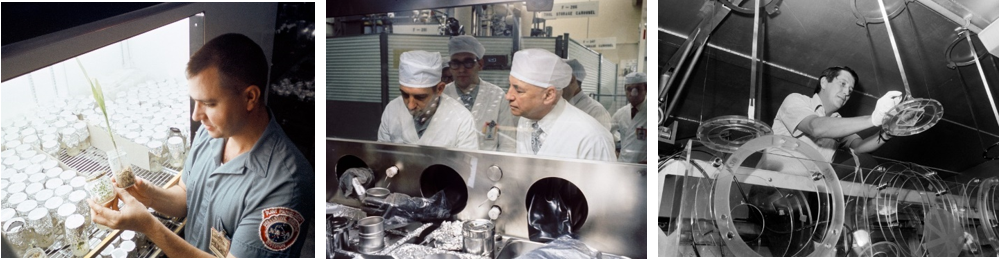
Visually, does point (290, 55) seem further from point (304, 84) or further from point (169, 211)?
point (169, 211)

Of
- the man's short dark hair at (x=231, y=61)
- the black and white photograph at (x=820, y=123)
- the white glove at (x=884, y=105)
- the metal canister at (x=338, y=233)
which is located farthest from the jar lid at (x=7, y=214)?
the white glove at (x=884, y=105)

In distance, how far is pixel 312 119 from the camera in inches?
91.0

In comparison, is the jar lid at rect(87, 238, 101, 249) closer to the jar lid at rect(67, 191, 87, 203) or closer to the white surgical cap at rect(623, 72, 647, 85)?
the jar lid at rect(67, 191, 87, 203)

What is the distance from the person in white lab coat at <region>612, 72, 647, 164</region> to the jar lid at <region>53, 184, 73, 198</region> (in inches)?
75.4

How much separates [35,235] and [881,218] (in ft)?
9.80

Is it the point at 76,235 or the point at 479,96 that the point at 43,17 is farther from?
the point at 479,96

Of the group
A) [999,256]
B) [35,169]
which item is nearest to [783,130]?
[999,256]

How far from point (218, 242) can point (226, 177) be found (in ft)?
0.79

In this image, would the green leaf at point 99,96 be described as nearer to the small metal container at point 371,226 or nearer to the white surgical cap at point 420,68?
the small metal container at point 371,226

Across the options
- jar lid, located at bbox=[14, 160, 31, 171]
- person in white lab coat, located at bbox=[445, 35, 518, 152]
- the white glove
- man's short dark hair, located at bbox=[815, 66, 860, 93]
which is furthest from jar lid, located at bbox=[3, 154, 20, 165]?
the white glove

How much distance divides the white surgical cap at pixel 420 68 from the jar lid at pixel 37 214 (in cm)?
131

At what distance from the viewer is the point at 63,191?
2.16m

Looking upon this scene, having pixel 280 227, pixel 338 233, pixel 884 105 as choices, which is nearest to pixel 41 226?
pixel 280 227

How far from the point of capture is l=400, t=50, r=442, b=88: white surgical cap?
226 centimetres
